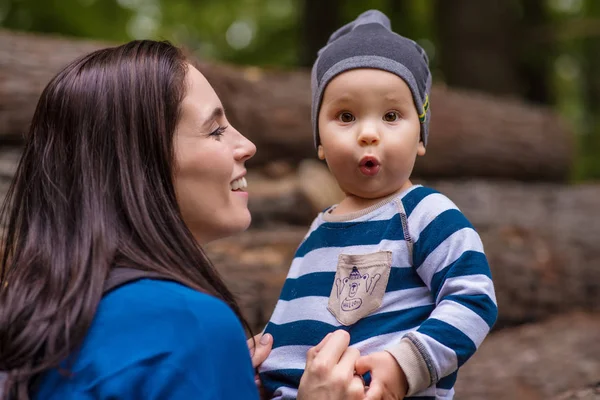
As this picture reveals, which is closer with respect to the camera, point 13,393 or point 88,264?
point 13,393

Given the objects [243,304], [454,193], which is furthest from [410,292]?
[454,193]

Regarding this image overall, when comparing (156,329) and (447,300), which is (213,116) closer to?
(156,329)

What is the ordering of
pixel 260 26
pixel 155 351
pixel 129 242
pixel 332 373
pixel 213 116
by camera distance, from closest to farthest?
pixel 155 351, pixel 129 242, pixel 332 373, pixel 213 116, pixel 260 26

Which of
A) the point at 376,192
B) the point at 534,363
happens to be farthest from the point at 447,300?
the point at 534,363

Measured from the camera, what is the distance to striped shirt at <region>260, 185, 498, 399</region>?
6.00 feet

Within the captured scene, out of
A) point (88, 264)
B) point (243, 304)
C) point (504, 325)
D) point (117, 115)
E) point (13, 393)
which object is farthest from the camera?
point (504, 325)

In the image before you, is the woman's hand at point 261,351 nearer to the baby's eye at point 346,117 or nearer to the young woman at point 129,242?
the young woman at point 129,242

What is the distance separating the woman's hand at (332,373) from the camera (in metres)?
A: 1.78

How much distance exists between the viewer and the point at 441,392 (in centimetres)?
196

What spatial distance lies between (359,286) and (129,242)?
66 centimetres

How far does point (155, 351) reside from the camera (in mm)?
1470

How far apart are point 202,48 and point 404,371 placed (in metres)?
11.2

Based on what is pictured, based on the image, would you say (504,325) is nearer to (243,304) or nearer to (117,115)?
(243,304)

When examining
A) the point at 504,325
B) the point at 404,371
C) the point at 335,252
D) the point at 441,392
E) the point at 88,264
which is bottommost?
the point at 504,325
